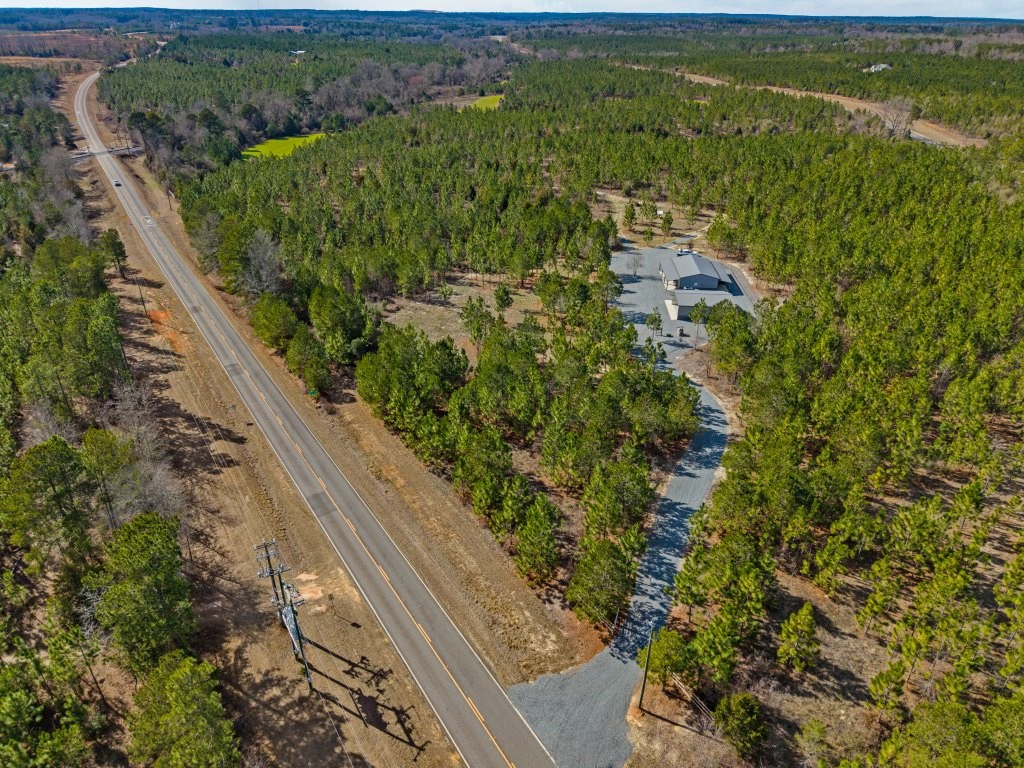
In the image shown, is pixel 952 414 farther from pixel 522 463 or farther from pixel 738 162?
pixel 738 162

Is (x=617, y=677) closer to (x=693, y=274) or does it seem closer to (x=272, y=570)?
(x=272, y=570)

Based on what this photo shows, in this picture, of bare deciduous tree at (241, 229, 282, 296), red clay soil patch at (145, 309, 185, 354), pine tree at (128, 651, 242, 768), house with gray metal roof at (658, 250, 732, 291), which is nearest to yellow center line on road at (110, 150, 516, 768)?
red clay soil patch at (145, 309, 185, 354)

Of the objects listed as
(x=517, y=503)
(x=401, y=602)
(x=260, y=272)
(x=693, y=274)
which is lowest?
(x=401, y=602)

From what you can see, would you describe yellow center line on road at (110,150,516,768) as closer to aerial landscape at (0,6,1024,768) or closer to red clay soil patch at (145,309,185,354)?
aerial landscape at (0,6,1024,768)

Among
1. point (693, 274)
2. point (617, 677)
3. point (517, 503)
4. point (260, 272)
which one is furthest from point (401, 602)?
point (693, 274)

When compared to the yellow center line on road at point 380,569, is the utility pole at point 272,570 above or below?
above

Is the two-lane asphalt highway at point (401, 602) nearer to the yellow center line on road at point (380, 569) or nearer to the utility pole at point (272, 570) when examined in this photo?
the yellow center line on road at point (380, 569)

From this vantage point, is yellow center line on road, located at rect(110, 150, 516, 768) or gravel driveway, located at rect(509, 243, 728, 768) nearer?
gravel driveway, located at rect(509, 243, 728, 768)

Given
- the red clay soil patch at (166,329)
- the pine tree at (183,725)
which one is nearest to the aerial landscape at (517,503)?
the pine tree at (183,725)
